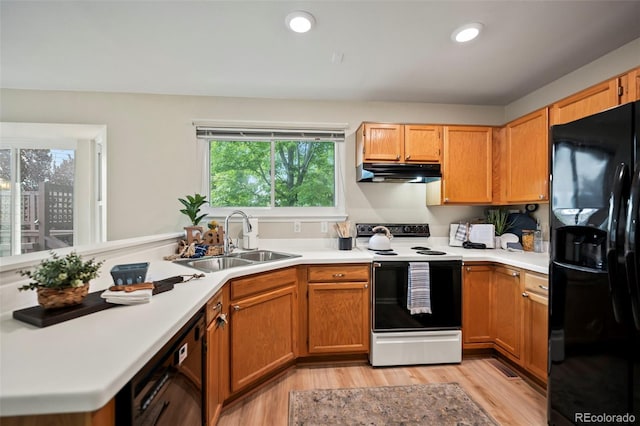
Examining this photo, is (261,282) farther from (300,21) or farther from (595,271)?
(595,271)

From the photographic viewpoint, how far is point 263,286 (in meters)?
1.84

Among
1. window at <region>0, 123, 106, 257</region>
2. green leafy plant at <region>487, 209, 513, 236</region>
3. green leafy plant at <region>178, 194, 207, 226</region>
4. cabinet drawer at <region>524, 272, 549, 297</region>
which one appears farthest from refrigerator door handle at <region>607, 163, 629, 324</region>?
window at <region>0, 123, 106, 257</region>

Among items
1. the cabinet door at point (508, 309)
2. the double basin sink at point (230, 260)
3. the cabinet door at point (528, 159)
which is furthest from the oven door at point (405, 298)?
the cabinet door at point (528, 159)

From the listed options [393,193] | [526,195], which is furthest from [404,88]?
[526,195]

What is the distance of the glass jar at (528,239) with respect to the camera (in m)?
2.51

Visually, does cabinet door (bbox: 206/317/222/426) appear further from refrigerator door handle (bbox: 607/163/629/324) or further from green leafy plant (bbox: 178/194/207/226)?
refrigerator door handle (bbox: 607/163/629/324)

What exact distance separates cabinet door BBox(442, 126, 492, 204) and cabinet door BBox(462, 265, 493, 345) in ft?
2.34

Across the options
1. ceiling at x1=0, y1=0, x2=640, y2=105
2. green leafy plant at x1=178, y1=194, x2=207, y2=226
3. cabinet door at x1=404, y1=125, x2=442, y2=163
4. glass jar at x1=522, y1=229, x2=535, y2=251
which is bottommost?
glass jar at x1=522, y1=229, x2=535, y2=251

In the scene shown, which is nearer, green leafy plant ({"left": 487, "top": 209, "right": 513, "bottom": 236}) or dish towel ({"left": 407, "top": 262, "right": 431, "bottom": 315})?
dish towel ({"left": 407, "top": 262, "right": 431, "bottom": 315})

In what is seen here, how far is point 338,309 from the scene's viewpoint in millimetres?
2186

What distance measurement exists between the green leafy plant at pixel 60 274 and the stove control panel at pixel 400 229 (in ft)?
7.30

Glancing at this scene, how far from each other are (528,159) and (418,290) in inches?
59.1

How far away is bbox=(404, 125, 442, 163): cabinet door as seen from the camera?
2578mm

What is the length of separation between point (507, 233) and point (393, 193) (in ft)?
3.86
